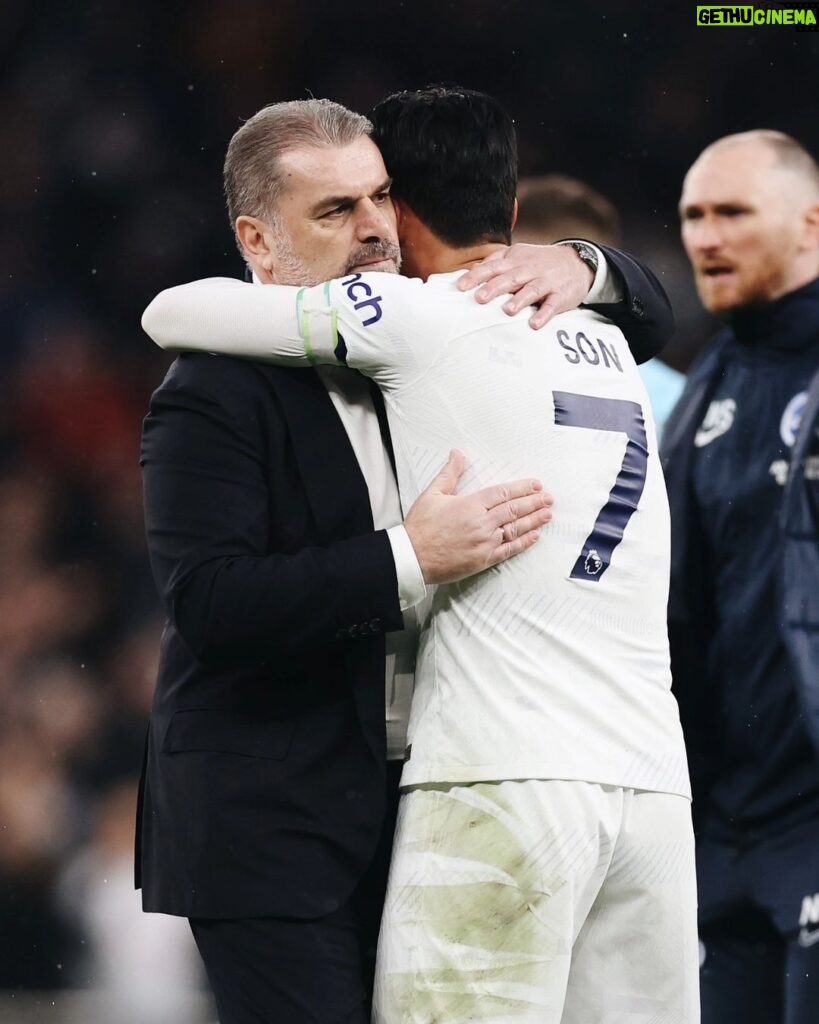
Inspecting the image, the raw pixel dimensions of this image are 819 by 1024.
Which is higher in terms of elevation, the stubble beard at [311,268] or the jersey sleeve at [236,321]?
the stubble beard at [311,268]

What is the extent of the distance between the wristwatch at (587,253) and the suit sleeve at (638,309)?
23 millimetres

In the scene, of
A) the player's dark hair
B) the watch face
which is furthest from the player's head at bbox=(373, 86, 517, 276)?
the watch face

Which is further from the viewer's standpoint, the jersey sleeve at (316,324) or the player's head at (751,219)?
the player's head at (751,219)

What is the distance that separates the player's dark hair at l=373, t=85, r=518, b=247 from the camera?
1.83 meters

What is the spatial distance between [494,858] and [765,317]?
6.12ft

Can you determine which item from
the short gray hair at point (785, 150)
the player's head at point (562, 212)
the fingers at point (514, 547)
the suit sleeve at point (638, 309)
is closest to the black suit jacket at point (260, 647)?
the fingers at point (514, 547)

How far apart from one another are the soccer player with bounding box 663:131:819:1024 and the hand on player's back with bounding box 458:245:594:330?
127 cm

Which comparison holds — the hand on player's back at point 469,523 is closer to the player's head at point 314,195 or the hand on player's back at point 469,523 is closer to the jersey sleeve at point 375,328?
the jersey sleeve at point 375,328

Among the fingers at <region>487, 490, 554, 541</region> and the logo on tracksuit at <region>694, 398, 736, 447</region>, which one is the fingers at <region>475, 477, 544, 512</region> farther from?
the logo on tracksuit at <region>694, 398, 736, 447</region>

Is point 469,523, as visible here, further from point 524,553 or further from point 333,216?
point 333,216

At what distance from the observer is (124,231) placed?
10.9 ft

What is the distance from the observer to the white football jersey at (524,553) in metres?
1.53

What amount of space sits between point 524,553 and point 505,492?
8 cm

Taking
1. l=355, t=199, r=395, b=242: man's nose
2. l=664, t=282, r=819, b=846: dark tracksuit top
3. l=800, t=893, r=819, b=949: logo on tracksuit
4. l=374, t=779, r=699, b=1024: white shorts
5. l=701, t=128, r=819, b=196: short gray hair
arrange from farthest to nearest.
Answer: l=701, t=128, r=819, b=196: short gray hair, l=664, t=282, r=819, b=846: dark tracksuit top, l=800, t=893, r=819, b=949: logo on tracksuit, l=355, t=199, r=395, b=242: man's nose, l=374, t=779, r=699, b=1024: white shorts
